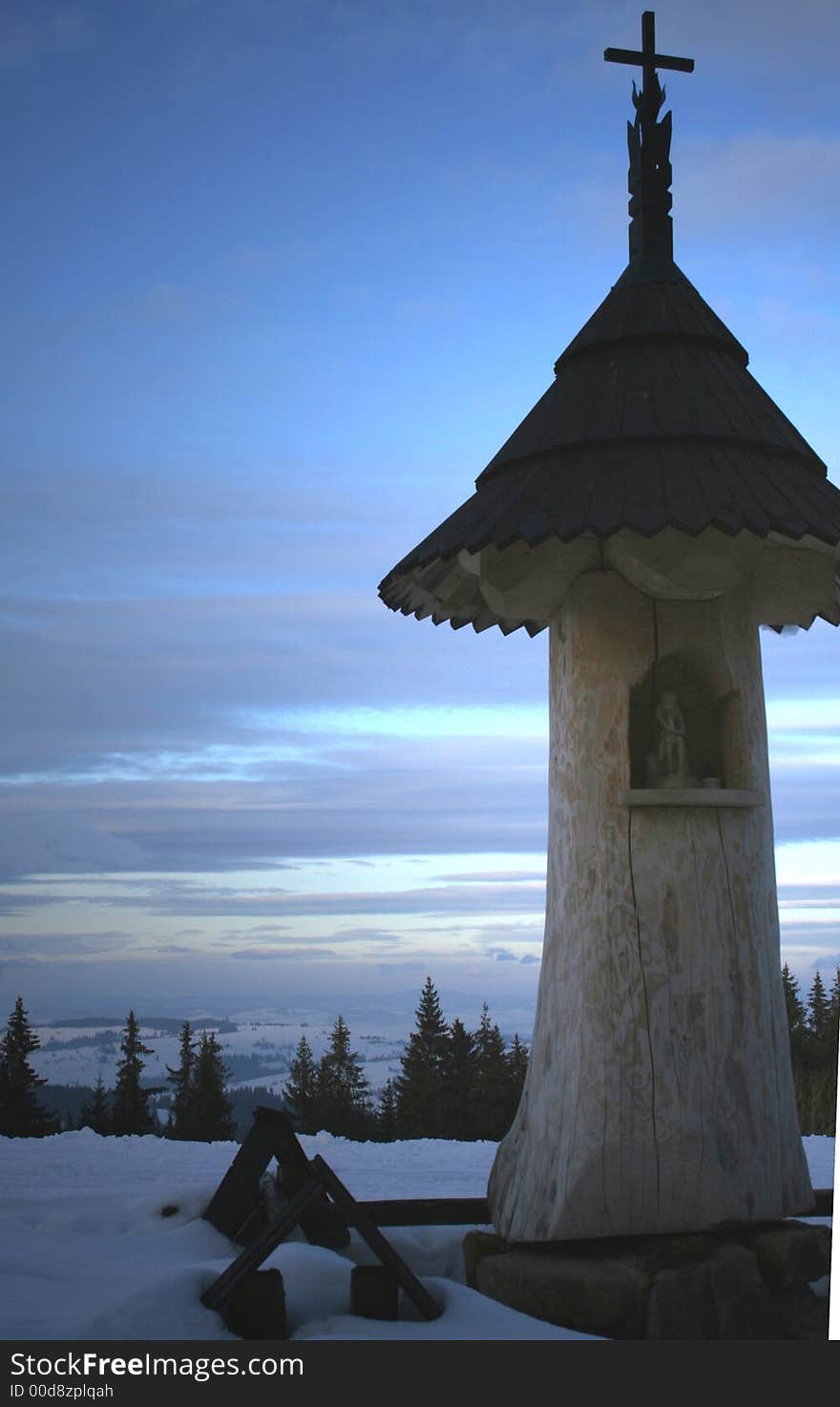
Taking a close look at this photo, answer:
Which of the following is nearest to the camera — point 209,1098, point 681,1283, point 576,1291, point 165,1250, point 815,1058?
point 681,1283

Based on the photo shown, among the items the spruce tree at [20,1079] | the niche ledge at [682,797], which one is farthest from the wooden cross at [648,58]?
the spruce tree at [20,1079]

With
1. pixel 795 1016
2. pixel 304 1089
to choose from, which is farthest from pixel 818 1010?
pixel 304 1089

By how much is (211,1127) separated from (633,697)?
13.0 metres

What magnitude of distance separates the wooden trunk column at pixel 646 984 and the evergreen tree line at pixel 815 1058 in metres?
4.31

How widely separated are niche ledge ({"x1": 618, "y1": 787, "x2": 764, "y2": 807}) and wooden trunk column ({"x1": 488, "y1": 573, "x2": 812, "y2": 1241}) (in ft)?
0.24

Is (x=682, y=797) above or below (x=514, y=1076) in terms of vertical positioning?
above

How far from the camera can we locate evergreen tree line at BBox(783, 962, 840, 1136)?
1240cm

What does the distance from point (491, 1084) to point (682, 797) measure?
37.4 ft

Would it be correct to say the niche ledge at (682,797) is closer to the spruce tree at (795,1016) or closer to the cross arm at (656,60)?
the cross arm at (656,60)

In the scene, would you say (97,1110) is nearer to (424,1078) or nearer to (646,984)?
(424,1078)

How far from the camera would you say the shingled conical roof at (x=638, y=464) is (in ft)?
18.7

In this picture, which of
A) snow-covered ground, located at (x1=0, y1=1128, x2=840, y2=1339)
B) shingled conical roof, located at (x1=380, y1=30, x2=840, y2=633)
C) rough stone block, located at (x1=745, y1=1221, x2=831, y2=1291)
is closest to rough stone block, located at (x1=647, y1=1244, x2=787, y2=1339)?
rough stone block, located at (x1=745, y1=1221, x2=831, y2=1291)

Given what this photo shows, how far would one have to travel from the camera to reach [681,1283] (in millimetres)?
5398

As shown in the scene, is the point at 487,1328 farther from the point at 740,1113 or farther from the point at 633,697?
the point at 633,697
